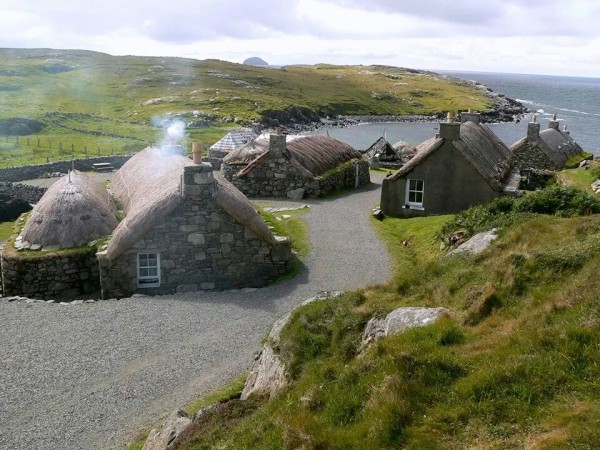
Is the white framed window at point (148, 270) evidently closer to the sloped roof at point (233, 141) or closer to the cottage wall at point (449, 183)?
the cottage wall at point (449, 183)

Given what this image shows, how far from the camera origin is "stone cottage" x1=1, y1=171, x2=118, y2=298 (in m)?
23.5

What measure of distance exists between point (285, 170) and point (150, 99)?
88704mm

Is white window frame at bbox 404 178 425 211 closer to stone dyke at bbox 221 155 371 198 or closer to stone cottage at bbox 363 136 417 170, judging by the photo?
stone dyke at bbox 221 155 371 198

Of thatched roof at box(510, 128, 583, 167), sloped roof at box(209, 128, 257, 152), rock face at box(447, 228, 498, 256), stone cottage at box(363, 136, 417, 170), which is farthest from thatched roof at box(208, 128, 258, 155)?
rock face at box(447, 228, 498, 256)

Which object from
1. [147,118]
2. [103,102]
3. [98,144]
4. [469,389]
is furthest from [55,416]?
[103,102]

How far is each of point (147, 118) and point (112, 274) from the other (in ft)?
268

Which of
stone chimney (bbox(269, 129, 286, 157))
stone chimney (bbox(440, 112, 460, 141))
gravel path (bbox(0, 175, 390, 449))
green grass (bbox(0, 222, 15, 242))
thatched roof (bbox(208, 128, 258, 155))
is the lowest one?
green grass (bbox(0, 222, 15, 242))

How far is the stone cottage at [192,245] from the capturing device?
22.2 m

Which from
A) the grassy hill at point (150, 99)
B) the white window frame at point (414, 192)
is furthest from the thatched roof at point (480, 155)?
the grassy hill at point (150, 99)

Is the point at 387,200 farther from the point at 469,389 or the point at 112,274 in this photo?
the point at 469,389

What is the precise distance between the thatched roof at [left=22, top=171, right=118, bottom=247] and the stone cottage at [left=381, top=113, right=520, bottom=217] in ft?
48.1

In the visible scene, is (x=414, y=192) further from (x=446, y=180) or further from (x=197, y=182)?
(x=197, y=182)

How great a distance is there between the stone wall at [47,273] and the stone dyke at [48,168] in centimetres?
2563

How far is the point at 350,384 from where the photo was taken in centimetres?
931
